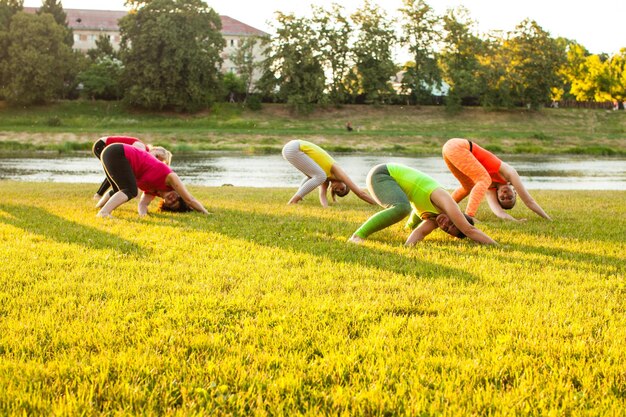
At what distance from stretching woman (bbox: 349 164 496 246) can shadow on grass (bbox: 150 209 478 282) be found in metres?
0.47

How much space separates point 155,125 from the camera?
203 ft

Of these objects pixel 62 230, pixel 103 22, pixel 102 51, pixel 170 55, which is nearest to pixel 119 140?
pixel 62 230

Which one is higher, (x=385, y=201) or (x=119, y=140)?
(x=119, y=140)

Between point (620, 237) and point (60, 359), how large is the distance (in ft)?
26.2

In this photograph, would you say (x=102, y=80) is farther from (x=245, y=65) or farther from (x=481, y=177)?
(x=481, y=177)

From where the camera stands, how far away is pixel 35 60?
66.2 meters

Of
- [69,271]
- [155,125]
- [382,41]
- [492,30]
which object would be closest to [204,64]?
[155,125]

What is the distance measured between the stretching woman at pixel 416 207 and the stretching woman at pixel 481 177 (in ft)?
7.82

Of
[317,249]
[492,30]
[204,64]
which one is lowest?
[317,249]

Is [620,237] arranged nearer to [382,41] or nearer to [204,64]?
[204,64]

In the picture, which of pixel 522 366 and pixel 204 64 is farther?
pixel 204 64

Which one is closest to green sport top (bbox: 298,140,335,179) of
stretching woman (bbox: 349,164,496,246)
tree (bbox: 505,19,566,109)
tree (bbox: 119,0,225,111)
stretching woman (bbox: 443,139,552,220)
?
stretching woman (bbox: 443,139,552,220)

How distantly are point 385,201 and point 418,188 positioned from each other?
45 centimetres

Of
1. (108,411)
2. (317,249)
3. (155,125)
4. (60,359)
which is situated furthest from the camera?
(155,125)
